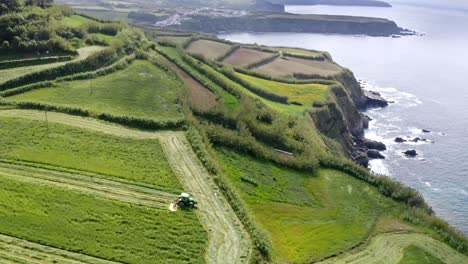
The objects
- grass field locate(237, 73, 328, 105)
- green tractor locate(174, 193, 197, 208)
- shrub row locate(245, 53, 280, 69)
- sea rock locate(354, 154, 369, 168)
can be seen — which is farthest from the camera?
shrub row locate(245, 53, 280, 69)

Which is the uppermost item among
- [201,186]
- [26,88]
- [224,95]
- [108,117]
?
[26,88]

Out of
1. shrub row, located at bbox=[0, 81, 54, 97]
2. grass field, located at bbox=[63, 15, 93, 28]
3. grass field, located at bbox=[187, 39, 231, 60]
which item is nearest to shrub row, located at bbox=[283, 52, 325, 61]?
grass field, located at bbox=[187, 39, 231, 60]

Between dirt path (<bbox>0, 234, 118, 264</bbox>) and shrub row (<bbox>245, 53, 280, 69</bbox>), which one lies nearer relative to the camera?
dirt path (<bbox>0, 234, 118, 264</bbox>)

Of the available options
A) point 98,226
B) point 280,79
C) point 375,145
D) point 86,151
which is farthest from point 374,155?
point 98,226

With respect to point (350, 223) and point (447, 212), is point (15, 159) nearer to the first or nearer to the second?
point (350, 223)

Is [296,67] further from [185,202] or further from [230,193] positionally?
[185,202]

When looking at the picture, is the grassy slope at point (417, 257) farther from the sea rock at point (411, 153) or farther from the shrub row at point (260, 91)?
the shrub row at point (260, 91)

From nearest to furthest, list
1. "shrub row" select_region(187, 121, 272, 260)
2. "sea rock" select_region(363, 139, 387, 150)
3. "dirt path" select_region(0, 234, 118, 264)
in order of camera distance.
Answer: "dirt path" select_region(0, 234, 118, 264) < "shrub row" select_region(187, 121, 272, 260) < "sea rock" select_region(363, 139, 387, 150)

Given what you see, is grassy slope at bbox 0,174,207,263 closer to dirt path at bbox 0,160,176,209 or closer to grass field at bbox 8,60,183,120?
dirt path at bbox 0,160,176,209
